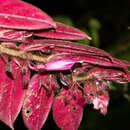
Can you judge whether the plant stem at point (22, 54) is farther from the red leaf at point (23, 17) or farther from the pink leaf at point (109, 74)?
the pink leaf at point (109, 74)

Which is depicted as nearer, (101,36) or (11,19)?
(11,19)

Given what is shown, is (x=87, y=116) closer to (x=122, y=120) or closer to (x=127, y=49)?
(x=122, y=120)

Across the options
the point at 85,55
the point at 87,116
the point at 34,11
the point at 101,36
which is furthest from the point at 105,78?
the point at 101,36

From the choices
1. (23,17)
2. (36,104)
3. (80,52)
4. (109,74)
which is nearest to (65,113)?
(36,104)

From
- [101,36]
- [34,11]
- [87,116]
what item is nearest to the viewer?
[34,11]

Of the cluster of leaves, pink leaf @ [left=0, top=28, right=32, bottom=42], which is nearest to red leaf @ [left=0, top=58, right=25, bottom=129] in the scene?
the cluster of leaves

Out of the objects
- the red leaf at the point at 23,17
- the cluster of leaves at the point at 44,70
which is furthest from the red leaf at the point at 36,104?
the red leaf at the point at 23,17
